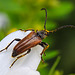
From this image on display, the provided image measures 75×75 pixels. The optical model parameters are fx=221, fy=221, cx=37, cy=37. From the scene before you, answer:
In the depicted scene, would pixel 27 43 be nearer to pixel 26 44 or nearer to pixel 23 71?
pixel 26 44

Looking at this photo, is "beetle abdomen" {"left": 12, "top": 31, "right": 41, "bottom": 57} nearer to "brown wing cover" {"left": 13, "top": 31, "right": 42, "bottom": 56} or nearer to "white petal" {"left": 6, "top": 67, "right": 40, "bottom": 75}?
"brown wing cover" {"left": 13, "top": 31, "right": 42, "bottom": 56}

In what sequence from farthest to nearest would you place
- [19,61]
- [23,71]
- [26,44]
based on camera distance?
[26,44] < [19,61] < [23,71]

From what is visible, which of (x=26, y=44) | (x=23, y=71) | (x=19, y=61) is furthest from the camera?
(x=26, y=44)

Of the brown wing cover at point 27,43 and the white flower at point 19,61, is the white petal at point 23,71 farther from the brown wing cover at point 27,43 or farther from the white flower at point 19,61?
the brown wing cover at point 27,43

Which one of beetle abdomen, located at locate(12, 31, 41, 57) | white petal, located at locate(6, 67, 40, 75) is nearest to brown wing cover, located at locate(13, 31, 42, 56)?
beetle abdomen, located at locate(12, 31, 41, 57)

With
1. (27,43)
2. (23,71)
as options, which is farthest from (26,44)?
(23,71)

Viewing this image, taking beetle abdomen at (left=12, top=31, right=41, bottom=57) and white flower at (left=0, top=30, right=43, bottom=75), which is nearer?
white flower at (left=0, top=30, right=43, bottom=75)
